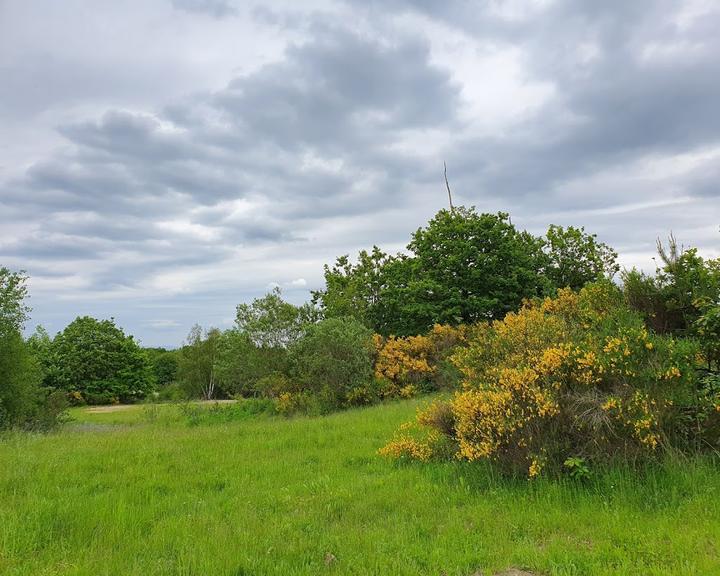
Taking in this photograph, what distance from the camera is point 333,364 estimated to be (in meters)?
18.7

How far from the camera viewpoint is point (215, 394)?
45.2m

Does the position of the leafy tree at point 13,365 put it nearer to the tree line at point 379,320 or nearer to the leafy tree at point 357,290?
the tree line at point 379,320

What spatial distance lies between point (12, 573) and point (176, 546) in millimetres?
1281

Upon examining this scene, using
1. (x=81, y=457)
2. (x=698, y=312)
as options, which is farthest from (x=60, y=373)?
(x=698, y=312)

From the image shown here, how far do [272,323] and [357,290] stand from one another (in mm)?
10052

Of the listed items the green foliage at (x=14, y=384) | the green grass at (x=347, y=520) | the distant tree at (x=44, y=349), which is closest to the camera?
the green grass at (x=347, y=520)

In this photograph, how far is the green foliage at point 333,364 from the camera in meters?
18.4

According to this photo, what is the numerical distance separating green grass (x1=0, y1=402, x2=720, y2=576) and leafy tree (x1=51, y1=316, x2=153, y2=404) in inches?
1658

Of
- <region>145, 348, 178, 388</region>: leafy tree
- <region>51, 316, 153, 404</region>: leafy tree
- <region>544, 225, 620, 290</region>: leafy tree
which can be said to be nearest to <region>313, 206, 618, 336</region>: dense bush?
<region>544, 225, 620, 290</region>: leafy tree

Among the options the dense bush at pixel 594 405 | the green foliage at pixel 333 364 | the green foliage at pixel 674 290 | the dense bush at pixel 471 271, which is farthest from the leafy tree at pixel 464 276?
the dense bush at pixel 594 405

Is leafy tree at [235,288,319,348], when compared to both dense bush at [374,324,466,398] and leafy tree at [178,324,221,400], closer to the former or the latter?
dense bush at [374,324,466,398]

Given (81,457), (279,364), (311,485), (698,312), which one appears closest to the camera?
(311,485)

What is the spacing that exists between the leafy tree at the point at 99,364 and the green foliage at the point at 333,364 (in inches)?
1286

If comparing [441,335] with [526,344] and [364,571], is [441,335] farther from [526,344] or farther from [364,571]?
[364,571]
